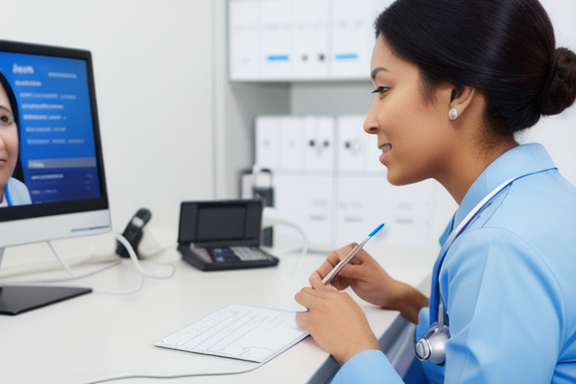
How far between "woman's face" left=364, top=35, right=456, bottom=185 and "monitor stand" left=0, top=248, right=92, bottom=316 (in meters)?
0.63

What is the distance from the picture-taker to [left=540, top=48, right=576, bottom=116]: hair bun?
85cm

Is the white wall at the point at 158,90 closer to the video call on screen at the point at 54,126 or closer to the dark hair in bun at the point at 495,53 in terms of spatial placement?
the video call on screen at the point at 54,126

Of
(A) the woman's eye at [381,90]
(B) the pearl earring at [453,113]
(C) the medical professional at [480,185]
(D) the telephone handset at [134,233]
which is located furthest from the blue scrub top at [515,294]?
(D) the telephone handset at [134,233]

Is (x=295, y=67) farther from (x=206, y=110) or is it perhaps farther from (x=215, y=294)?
(x=215, y=294)

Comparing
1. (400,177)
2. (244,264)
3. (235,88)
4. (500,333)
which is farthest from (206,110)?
(500,333)

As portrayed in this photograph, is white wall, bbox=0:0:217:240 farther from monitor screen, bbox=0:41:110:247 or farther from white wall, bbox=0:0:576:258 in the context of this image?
monitor screen, bbox=0:41:110:247

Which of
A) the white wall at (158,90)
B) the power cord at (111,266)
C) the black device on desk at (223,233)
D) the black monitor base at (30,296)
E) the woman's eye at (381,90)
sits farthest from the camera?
the white wall at (158,90)

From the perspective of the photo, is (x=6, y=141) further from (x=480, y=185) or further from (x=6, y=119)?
(x=480, y=185)

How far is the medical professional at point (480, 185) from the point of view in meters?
0.65

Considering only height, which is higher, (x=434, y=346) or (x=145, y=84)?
(x=145, y=84)

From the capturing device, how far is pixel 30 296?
1097mm

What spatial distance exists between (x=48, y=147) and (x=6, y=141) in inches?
3.5

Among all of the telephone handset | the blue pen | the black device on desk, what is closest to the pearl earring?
the blue pen

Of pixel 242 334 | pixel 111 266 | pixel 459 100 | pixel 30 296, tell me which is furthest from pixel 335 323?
pixel 111 266
